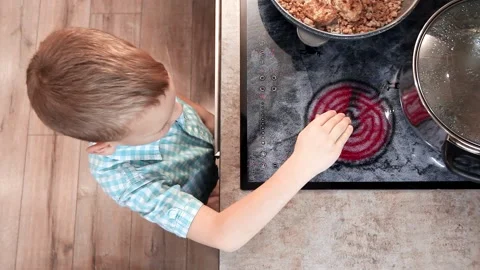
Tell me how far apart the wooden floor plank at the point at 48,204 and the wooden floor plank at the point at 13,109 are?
3 centimetres

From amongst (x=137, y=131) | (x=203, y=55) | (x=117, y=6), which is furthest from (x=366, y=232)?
(x=117, y=6)

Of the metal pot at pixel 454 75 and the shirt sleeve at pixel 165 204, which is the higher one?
the metal pot at pixel 454 75

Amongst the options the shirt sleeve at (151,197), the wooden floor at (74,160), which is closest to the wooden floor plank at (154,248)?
the wooden floor at (74,160)

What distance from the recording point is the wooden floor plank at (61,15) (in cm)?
145

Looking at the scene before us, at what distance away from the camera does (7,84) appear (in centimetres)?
141

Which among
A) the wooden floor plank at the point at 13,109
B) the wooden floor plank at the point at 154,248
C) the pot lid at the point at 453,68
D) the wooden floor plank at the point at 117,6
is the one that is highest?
the wooden floor plank at the point at 117,6

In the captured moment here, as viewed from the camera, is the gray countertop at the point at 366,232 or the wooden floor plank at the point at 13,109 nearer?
the gray countertop at the point at 366,232

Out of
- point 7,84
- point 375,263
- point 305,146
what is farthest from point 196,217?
point 7,84

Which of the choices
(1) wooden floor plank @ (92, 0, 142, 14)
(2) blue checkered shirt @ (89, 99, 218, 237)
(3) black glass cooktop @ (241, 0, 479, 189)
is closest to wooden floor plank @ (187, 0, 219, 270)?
(1) wooden floor plank @ (92, 0, 142, 14)

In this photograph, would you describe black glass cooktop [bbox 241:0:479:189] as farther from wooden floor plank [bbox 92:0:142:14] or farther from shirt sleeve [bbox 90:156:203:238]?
wooden floor plank [bbox 92:0:142:14]

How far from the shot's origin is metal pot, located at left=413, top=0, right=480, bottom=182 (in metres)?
0.56

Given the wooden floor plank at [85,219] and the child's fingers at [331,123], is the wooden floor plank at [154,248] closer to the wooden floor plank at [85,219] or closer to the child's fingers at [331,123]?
the wooden floor plank at [85,219]

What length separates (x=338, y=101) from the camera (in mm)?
728

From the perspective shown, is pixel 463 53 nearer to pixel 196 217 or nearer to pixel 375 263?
pixel 375 263
